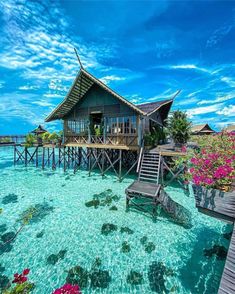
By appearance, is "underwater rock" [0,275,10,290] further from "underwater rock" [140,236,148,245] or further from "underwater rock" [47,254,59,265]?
"underwater rock" [140,236,148,245]

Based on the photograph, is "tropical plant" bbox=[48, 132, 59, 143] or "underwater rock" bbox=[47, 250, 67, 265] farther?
"tropical plant" bbox=[48, 132, 59, 143]

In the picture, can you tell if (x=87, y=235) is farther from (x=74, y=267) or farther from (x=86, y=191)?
(x=86, y=191)

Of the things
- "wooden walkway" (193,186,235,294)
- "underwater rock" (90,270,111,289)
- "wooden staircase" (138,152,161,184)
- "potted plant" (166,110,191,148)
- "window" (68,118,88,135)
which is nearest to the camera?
"wooden walkway" (193,186,235,294)

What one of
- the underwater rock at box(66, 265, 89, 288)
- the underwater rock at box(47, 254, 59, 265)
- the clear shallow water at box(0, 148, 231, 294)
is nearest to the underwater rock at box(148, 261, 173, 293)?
the clear shallow water at box(0, 148, 231, 294)

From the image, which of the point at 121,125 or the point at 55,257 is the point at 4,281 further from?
the point at 121,125

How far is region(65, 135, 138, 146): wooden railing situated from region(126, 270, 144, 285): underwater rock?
27.0 ft

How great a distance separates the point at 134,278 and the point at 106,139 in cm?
987

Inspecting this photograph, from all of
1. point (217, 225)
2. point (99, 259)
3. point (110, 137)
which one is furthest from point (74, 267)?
point (110, 137)

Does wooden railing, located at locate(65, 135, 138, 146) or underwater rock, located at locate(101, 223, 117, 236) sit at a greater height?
wooden railing, located at locate(65, 135, 138, 146)

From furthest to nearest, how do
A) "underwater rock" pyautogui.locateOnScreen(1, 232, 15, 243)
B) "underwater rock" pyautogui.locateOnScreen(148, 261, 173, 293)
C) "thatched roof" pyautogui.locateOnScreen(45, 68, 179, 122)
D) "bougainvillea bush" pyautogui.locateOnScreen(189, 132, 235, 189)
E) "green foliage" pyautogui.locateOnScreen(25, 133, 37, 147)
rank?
A: "green foliage" pyautogui.locateOnScreen(25, 133, 37, 147) → "thatched roof" pyautogui.locateOnScreen(45, 68, 179, 122) → "underwater rock" pyautogui.locateOnScreen(1, 232, 15, 243) → "underwater rock" pyautogui.locateOnScreen(148, 261, 173, 293) → "bougainvillea bush" pyautogui.locateOnScreen(189, 132, 235, 189)

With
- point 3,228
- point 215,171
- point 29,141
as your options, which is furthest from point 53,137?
point 215,171

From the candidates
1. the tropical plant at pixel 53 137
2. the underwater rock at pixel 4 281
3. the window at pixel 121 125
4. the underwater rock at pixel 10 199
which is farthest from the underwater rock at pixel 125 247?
the tropical plant at pixel 53 137

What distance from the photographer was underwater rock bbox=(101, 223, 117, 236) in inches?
244

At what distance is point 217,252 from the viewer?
199 inches
